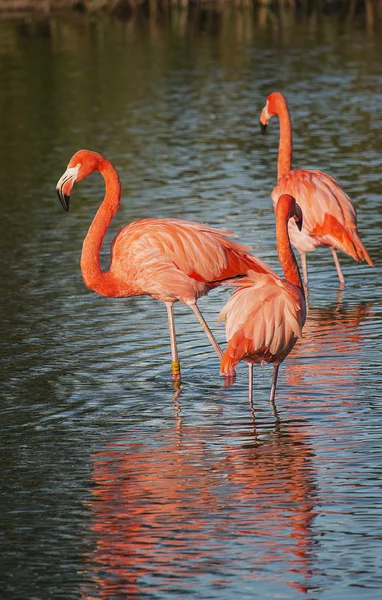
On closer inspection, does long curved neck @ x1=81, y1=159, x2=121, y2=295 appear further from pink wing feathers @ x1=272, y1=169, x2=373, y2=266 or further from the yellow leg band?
pink wing feathers @ x1=272, y1=169, x2=373, y2=266

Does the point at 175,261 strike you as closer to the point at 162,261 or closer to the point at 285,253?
the point at 162,261

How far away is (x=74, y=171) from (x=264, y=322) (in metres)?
1.78

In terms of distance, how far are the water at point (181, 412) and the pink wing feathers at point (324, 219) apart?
0.36 metres

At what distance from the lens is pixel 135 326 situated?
8.98 m

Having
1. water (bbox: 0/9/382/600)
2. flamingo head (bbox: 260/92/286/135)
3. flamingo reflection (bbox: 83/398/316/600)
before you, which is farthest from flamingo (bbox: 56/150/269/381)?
flamingo head (bbox: 260/92/286/135)

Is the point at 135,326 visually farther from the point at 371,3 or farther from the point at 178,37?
the point at 371,3

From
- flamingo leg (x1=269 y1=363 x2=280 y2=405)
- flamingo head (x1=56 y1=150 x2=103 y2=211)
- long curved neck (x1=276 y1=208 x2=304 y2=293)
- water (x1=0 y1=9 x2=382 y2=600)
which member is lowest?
water (x1=0 y1=9 x2=382 y2=600)

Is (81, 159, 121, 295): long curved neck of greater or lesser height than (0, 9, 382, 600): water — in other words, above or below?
above

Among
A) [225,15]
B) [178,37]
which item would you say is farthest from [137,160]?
[225,15]

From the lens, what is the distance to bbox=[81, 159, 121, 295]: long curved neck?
7.68 m

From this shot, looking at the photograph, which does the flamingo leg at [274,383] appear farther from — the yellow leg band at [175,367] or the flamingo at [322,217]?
the flamingo at [322,217]

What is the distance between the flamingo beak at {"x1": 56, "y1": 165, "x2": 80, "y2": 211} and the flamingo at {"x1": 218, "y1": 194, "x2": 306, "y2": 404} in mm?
1347

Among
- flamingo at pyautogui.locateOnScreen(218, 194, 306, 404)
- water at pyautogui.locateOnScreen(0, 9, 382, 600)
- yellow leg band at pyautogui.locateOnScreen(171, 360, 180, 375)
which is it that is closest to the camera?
water at pyautogui.locateOnScreen(0, 9, 382, 600)

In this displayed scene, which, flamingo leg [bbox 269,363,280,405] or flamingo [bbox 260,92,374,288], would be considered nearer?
flamingo leg [bbox 269,363,280,405]
